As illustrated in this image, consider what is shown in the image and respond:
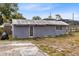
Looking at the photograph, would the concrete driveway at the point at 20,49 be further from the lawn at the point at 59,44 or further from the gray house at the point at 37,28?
the gray house at the point at 37,28

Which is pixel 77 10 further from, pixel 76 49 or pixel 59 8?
pixel 76 49

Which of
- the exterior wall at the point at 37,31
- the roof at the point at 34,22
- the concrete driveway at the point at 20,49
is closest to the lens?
the concrete driveway at the point at 20,49

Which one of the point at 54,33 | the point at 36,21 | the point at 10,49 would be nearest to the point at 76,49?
the point at 54,33

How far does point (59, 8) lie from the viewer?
25.5 feet

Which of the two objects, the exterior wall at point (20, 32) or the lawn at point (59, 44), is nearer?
the lawn at point (59, 44)

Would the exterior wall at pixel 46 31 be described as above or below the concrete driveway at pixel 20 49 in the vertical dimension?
above

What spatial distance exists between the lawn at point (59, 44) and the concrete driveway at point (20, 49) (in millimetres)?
132

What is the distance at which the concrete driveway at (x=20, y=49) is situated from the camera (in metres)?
7.59

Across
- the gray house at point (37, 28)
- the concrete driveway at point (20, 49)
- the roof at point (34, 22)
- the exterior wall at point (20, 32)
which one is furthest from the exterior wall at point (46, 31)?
the concrete driveway at point (20, 49)

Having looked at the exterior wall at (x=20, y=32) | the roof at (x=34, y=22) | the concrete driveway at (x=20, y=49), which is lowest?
the concrete driveway at (x=20, y=49)

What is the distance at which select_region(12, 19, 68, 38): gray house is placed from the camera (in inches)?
318

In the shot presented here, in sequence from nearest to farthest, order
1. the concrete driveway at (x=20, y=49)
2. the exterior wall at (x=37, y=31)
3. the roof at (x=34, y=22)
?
the concrete driveway at (x=20, y=49) < the roof at (x=34, y=22) < the exterior wall at (x=37, y=31)

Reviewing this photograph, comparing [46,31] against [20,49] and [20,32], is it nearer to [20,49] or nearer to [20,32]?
[20,32]

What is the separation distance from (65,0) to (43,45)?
151 cm
